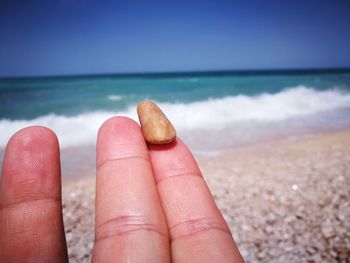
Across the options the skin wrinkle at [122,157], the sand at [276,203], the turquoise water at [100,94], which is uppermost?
the skin wrinkle at [122,157]

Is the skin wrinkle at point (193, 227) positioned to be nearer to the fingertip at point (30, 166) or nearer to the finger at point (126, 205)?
the finger at point (126, 205)

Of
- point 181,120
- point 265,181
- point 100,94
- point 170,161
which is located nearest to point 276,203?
point 265,181

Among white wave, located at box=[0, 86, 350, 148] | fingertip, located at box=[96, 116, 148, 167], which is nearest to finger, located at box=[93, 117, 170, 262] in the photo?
fingertip, located at box=[96, 116, 148, 167]

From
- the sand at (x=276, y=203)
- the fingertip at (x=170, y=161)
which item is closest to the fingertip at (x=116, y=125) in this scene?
the fingertip at (x=170, y=161)

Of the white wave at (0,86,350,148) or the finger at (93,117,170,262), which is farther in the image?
the white wave at (0,86,350,148)

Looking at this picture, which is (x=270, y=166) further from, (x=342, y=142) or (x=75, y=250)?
(x=75, y=250)

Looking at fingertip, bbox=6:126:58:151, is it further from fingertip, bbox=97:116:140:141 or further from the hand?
fingertip, bbox=97:116:140:141
